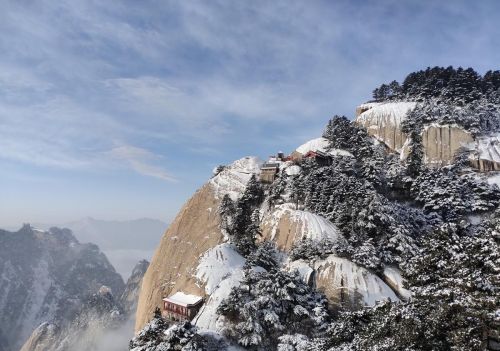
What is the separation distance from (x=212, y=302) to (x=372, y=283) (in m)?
Result: 18.4

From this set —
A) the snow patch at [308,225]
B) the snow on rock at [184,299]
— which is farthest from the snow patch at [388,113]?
the snow on rock at [184,299]

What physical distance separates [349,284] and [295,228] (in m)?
13.8

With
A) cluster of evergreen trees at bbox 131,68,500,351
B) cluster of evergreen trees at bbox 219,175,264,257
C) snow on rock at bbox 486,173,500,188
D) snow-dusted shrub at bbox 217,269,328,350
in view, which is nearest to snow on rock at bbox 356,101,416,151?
cluster of evergreen trees at bbox 131,68,500,351

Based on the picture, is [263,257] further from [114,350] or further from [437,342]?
[114,350]

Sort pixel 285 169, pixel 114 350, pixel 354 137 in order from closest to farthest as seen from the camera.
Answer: pixel 285 169, pixel 354 137, pixel 114 350

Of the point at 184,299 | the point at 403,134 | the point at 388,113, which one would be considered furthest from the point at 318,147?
the point at 184,299

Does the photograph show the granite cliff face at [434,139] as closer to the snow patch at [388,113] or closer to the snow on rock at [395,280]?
the snow patch at [388,113]

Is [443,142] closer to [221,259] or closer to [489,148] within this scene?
[489,148]

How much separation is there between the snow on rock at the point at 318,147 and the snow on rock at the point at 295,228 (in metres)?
25.5

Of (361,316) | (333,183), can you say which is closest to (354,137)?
(333,183)

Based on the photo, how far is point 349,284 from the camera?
42812 mm

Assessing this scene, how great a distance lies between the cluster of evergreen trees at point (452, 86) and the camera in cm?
8697

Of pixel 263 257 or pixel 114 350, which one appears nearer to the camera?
pixel 263 257

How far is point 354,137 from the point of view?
273ft
